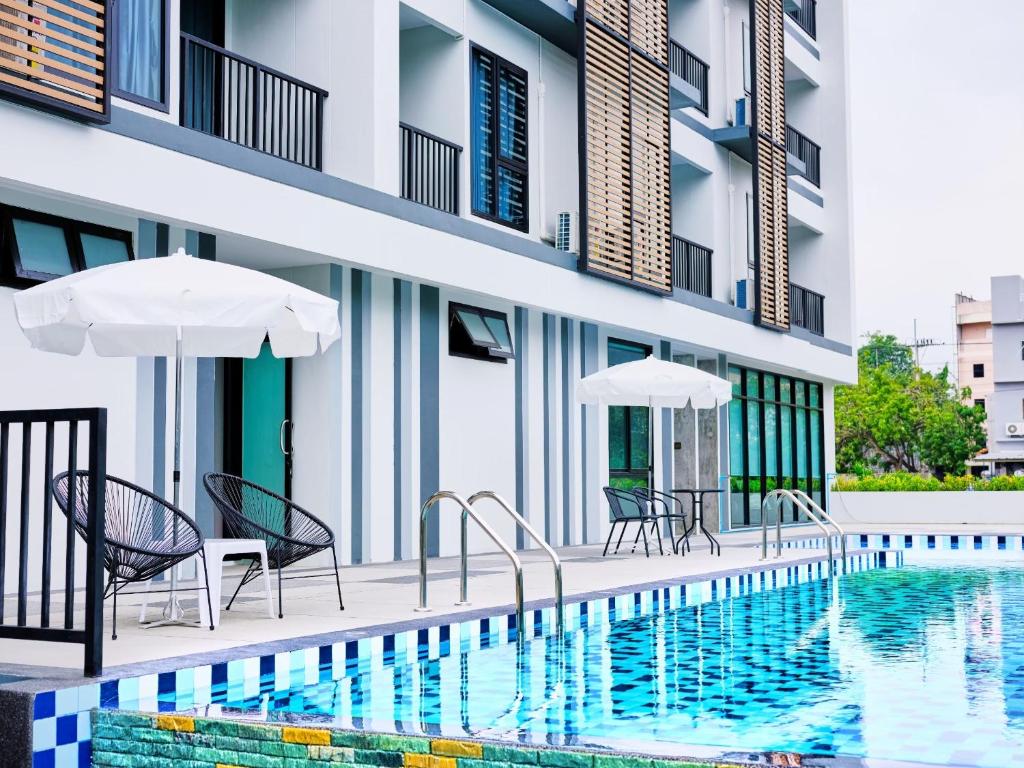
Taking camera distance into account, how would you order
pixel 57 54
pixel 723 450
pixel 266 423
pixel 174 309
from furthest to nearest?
pixel 723 450, pixel 266 423, pixel 57 54, pixel 174 309

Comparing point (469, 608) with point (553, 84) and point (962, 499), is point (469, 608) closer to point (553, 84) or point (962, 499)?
point (553, 84)

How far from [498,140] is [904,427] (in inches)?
2060

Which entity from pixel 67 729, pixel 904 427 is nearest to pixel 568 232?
pixel 67 729

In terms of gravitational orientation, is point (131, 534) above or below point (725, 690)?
above

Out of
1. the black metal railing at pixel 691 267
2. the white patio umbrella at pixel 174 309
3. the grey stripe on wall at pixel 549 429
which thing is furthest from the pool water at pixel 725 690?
the black metal railing at pixel 691 267

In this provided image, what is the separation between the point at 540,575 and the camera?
10.9m

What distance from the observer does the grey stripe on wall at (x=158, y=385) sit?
998 centimetres

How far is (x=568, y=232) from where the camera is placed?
621 inches

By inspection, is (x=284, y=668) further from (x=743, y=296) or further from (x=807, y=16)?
(x=807, y=16)

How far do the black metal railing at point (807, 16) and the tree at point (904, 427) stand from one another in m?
36.6

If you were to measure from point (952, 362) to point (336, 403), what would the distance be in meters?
78.4

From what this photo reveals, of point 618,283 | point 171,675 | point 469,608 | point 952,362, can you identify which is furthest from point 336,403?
point 952,362

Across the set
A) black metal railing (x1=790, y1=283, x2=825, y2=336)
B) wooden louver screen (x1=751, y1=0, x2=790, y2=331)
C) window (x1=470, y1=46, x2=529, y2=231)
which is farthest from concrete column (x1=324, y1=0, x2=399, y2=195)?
black metal railing (x1=790, y1=283, x2=825, y2=336)

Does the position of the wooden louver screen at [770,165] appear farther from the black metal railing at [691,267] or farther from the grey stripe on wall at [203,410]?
the grey stripe on wall at [203,410]
